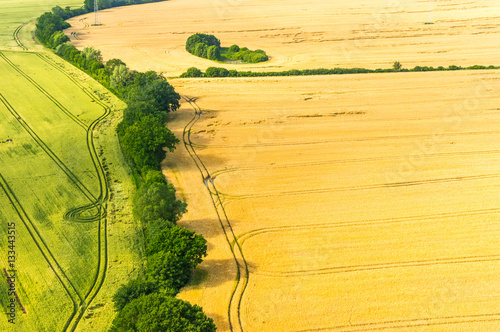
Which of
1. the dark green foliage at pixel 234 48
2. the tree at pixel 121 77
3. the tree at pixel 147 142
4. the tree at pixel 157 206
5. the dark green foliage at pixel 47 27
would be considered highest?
the dark green foliage at pixel 47 27

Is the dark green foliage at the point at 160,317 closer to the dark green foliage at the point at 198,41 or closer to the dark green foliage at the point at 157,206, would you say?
the dark green foliage at the point at 157,206

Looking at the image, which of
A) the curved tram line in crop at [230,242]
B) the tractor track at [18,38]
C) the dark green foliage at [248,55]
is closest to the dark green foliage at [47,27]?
the tractor track at [18,38]

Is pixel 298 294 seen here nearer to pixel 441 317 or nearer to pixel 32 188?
pixel 441 317

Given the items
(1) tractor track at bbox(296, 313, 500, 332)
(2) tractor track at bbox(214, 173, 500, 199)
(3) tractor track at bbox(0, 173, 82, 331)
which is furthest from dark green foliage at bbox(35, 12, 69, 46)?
(1) tractor track at bbox(296, 313, 500, 332)

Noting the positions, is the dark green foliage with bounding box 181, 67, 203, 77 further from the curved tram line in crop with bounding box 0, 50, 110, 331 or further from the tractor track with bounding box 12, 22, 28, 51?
the tractor track with bounding box 12, 22, 28, 51

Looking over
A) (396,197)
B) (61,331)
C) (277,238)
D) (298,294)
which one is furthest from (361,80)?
(61,331)

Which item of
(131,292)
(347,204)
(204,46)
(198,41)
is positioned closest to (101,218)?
(131,292)

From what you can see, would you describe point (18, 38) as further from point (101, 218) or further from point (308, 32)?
point (101, 218)
